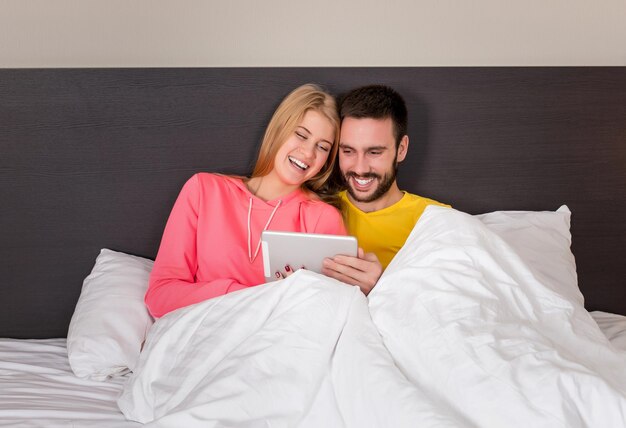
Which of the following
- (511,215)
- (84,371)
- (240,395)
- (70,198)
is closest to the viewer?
(240,395)

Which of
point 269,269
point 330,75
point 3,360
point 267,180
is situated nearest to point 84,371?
point 3,360

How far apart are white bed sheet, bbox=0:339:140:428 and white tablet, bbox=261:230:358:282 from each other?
0.50m

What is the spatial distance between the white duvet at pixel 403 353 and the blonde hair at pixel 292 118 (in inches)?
19.3

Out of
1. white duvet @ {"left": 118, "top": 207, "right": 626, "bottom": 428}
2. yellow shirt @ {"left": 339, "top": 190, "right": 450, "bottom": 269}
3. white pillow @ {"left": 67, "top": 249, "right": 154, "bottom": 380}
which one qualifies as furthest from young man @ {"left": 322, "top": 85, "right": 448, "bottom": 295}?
white pillow @ {"left": 67, "top": 249, "right": 154, "bottom": 380}

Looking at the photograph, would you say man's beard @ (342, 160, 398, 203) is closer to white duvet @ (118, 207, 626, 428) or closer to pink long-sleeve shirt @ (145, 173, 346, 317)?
pink long-sleeve shirt @ (145, 173, 346, 317)

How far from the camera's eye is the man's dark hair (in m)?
1.85

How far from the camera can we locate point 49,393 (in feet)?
4.85

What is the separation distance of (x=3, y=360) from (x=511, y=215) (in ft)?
5.20

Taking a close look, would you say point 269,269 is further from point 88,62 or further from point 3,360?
point 88,62

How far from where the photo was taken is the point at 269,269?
161cm

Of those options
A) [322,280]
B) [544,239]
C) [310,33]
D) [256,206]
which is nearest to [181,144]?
[256,206]

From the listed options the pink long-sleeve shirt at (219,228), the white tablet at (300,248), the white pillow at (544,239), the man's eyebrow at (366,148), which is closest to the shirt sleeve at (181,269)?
the pink long-sleeve shirt at (219,228)

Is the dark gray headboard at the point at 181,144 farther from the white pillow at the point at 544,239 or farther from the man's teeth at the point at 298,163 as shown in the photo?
the man's teeth at the point at 298,163

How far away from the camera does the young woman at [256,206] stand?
178 centimetres
